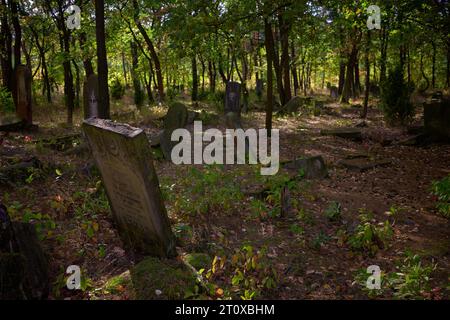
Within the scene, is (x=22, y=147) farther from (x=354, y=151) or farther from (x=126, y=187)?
(x=354, y=151)

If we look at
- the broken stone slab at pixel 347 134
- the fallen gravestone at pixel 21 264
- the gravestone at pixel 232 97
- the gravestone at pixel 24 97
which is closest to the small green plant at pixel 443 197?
the broken stone slab at pixel 347 134

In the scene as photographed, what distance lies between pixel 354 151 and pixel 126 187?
879 centimetres

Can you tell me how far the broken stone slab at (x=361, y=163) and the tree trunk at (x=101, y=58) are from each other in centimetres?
678

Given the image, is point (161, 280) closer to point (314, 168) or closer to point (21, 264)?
point (21, 264)

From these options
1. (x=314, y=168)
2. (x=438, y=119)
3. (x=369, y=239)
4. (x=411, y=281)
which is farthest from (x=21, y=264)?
(x=438, y=119)

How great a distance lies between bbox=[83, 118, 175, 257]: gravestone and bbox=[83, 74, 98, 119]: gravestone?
7564 millimetres

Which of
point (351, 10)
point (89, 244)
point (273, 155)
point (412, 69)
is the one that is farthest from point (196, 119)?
point (412, 69)

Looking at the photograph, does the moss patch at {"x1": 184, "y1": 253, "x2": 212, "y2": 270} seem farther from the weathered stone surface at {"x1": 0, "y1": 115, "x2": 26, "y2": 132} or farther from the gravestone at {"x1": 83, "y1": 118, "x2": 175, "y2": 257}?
the weathered stone surface at {"x1": 0, "y1": 115, "x2": 26, "y2": 132}

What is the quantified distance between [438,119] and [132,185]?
35.7ft

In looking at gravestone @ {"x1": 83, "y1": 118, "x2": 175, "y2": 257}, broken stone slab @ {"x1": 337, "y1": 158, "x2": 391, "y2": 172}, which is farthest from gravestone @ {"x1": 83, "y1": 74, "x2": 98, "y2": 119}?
broken stone slab @ {"x1": 337, "y1": 158, "x2": 391, "y2": 172}

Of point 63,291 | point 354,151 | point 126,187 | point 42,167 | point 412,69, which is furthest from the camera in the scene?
point 412,69

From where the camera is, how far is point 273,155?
11055 mm

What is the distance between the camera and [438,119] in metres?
12.3

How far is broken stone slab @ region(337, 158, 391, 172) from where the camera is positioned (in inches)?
401
